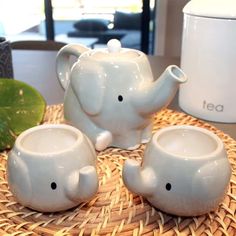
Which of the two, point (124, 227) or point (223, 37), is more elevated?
point (223, 37)

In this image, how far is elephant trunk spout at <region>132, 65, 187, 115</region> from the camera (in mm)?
488

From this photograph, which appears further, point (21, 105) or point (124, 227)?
point (21, 105)

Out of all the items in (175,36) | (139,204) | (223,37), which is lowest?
(175,36)

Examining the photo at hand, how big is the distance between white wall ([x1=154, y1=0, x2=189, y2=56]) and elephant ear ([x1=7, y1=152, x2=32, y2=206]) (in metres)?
2.12

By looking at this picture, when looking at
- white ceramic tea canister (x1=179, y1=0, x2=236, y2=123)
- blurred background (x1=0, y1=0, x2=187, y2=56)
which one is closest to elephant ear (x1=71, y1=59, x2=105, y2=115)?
white ceramic tea canister (x1=179, y1=0, x2=236, y2=123)

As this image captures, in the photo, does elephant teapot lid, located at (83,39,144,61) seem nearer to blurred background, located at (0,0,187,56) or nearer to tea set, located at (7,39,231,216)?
tea set, located at (7,39,231,216)

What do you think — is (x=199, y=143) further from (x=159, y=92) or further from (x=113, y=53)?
(x=113, y=53)

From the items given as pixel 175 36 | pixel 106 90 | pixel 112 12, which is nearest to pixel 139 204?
pixel 106 90

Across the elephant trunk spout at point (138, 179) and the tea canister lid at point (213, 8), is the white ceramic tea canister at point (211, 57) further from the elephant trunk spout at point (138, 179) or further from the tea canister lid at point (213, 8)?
the elephant trunk spout at point (138, 179)

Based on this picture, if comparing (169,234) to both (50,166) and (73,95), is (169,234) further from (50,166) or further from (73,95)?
(73,95)

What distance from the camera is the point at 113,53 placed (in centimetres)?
56

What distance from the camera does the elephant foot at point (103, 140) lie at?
21.7 inches

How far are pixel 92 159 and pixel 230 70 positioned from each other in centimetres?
34

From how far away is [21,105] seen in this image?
0.62m
